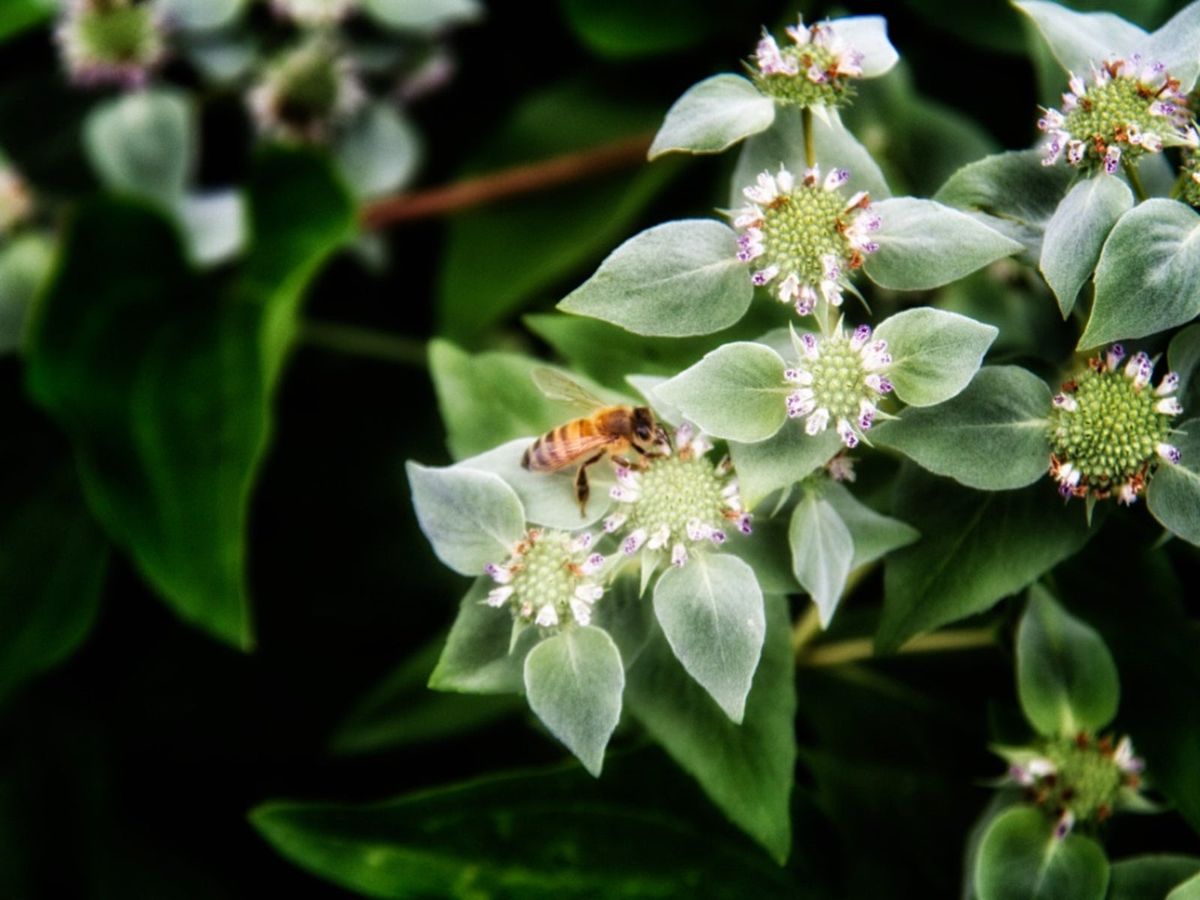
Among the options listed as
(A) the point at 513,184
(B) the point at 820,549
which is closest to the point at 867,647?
(B) the point at 820,549

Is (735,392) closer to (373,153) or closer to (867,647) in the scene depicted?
(867,647)

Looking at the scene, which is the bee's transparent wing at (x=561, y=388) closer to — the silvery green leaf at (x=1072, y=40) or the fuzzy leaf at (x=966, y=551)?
the fuzzy leaf at (x=966, y=551)

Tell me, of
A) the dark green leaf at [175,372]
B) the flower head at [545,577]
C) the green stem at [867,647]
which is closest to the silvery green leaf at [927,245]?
the flower head at [545,577]

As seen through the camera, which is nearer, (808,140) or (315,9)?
(808,140)

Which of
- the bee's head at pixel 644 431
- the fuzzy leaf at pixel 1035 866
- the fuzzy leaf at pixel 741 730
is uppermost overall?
the bee's head at pixel 644 431

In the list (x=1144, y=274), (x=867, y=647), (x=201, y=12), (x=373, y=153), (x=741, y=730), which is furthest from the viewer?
(x=373, y=153)

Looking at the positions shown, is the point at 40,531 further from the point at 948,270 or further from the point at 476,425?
the point at 948,270

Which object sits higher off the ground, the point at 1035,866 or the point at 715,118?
the point at 715,118
